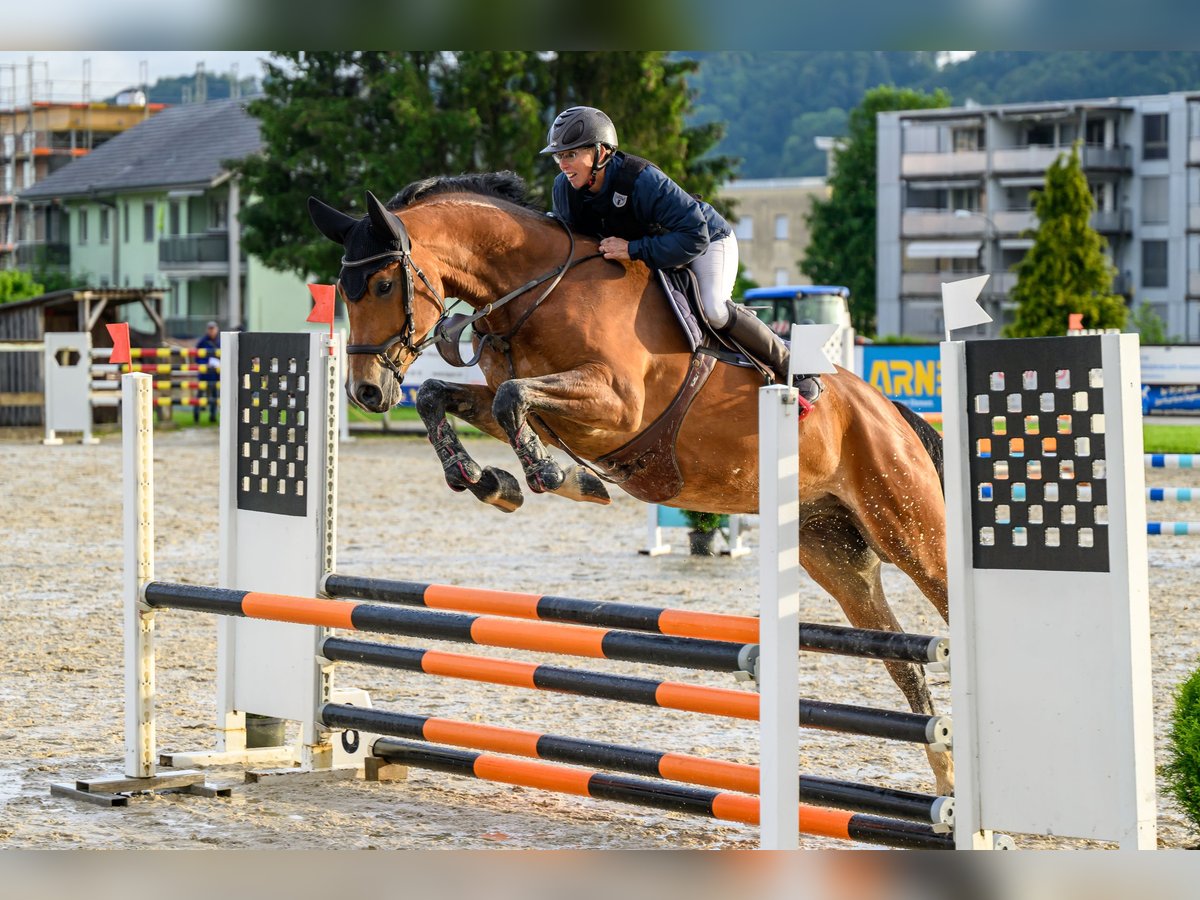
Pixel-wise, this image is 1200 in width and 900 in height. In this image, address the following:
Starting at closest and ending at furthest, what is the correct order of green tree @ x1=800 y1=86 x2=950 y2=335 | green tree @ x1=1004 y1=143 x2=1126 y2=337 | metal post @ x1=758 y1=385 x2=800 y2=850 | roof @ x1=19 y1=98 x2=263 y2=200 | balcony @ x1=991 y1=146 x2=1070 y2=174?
metal post @ x1=758 y1=385 x2=800 y2=850 < green tree @ x1=1004 y1=143 x2=1126 y2=337 < roof @ x1=19 y1=98 x2=263 y2=200 < balcony @ x1=991 y1=146 x2=1070 y2=174 < green tree @ x1=800 y1=86 x2=950 y2=335

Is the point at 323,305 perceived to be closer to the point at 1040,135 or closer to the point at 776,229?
the point at 1040,135

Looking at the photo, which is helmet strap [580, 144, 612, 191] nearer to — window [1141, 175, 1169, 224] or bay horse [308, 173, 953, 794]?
bay horse [308, 173, 953, 794]

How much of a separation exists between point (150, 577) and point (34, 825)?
929 millimetres

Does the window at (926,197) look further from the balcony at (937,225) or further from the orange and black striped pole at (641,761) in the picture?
the orange and black striped pole at (641,761)

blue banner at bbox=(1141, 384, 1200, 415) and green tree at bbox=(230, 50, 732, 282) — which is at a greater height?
green tree at bbox=(230, 50, 732, 282)

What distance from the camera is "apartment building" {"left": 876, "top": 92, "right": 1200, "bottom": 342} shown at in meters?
49.0

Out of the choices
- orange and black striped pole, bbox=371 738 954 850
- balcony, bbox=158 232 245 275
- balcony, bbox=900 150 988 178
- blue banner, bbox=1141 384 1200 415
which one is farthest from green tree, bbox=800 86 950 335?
orange and black striped pole, bbox=371 738 954 850

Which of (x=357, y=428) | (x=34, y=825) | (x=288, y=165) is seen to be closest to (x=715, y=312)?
(x=34, y=825)

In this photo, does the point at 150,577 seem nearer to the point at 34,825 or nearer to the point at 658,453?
the point at 34,825

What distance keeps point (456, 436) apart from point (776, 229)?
69168 millimetres

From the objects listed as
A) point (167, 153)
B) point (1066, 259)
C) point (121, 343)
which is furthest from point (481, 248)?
point (167, 153)

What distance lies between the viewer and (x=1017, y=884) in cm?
351

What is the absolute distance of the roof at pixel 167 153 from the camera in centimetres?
4534

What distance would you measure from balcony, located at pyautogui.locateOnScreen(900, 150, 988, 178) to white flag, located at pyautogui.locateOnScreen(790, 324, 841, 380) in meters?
51.8
